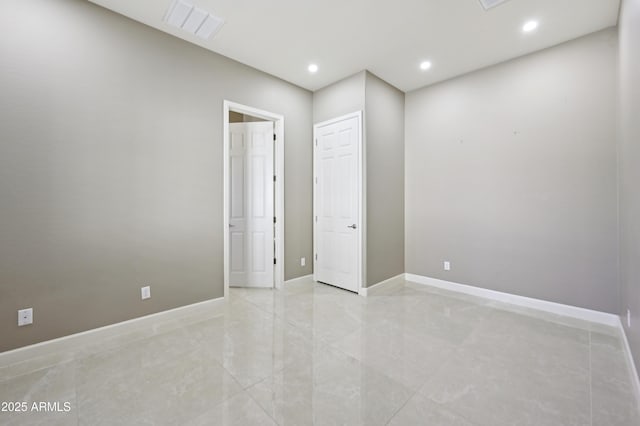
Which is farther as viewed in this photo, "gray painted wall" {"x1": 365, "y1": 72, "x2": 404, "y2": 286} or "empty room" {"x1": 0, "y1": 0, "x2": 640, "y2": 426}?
"gray painted wall" {"x1": 365, "y1": 72, "x2": 404, "y2": 286}

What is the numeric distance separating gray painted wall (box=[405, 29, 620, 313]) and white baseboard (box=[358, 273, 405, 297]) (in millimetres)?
245

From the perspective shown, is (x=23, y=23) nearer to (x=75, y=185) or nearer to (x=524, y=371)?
(x=75, y=185)

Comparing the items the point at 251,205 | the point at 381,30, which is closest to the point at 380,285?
the point at 251,205

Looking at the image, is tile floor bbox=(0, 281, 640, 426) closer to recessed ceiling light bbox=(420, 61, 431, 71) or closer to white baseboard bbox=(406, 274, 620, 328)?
white baseboard bbox=(406, 274, 620, 328)

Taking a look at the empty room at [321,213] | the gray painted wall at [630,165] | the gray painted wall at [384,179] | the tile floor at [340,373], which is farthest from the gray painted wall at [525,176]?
the tile floor at [340,373]

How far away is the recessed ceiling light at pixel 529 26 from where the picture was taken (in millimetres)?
2703

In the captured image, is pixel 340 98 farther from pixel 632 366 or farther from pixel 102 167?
pixel 632 366

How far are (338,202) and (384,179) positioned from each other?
2.48ft

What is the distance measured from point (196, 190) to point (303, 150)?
5.74ft

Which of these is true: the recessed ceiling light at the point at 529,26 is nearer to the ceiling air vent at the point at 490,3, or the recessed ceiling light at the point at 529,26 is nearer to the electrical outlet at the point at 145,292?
the ceiling air vent at the point at 490,3

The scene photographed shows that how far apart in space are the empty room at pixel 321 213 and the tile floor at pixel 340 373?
0.06 ft

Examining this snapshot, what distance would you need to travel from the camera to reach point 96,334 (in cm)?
248

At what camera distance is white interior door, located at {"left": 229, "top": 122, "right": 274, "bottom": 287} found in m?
4.02

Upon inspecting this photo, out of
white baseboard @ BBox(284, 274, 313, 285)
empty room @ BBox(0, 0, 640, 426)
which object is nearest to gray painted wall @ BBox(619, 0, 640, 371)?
empty room @ BBox(0, 0, 640, 426)
